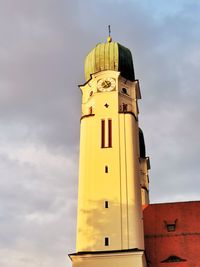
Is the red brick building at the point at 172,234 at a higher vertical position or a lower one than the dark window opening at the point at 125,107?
lower

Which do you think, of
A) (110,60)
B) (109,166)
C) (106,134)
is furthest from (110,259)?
(110,60)

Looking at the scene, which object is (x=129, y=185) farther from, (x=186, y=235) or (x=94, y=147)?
(x=186, y=235)

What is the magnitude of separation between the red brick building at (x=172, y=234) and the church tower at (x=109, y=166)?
387cm

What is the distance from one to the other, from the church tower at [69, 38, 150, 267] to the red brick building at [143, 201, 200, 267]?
387 cm

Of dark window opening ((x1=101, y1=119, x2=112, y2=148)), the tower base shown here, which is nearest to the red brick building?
the tower base

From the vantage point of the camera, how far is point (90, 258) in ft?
118

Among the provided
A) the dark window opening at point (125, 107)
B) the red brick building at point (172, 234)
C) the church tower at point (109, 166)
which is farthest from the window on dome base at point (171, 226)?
the dark window opening at point (125, 107)

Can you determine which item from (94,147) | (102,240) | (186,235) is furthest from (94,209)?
(186,235)

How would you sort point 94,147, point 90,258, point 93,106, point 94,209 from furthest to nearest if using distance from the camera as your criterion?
point 93,106 → point 94,147 → point 94,209 → point 90,258

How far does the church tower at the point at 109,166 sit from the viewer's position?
3638cm

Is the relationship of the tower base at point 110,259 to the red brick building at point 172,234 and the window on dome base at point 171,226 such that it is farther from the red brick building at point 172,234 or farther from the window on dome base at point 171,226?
the window on dome base at point 171,226

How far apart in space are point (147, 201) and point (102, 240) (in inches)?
676

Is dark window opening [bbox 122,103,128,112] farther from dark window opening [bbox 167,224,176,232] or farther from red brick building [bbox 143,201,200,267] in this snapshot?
dark window opening [bbox 167,224,176,232]

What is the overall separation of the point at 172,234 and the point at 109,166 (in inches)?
347
